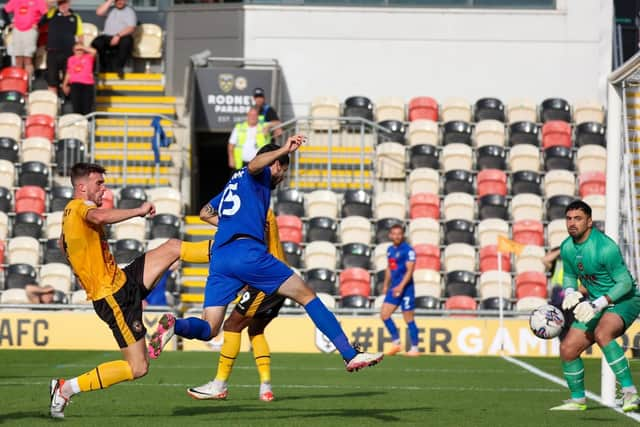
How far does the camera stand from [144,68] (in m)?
27.7

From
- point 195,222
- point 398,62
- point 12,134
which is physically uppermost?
point 398,62

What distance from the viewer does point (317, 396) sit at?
12.0 meters

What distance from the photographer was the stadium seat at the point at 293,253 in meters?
22.1

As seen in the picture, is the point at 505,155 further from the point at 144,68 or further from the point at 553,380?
the point at 553,380

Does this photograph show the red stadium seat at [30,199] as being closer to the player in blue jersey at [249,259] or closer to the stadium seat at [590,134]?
the stadium seat at [590,134]

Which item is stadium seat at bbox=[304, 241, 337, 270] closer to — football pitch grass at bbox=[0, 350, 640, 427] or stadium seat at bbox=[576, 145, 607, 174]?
football pitch grass at bbox=[0, 350, 640, 427]

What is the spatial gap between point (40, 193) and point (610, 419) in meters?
15.5

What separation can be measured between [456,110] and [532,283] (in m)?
5.07

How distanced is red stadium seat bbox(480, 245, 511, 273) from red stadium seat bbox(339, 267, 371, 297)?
2.14m

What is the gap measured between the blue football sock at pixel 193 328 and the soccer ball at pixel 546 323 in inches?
111

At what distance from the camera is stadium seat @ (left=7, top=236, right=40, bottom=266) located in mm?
22438

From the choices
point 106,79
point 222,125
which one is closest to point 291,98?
point 222,125

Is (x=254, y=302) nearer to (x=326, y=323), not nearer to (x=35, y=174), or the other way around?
(x=326, y=323)

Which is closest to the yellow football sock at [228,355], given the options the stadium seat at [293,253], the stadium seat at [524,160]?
→ the stadium seat at [293,253]
